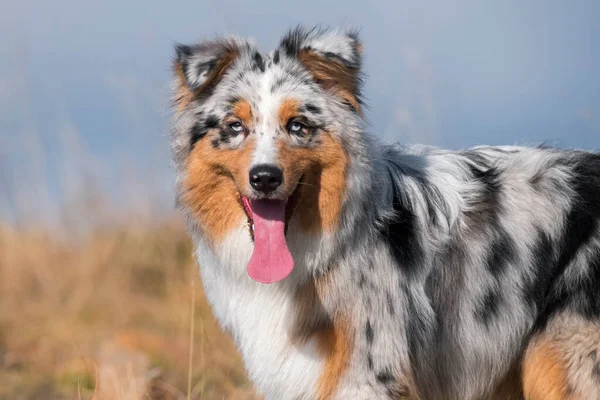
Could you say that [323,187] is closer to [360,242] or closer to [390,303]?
[360,242]

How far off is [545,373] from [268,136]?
212 cm

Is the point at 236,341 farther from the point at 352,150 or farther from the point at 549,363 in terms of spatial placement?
the point at 549,363

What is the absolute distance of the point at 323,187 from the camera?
4.62 metres

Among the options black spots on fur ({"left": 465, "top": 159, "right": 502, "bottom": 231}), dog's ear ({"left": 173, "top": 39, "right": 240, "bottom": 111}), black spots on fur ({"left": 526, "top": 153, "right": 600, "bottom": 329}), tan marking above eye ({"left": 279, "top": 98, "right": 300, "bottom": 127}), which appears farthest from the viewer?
black spots on fur ({"left": 465, "top": 159, "right": 502, "bottom": 231})

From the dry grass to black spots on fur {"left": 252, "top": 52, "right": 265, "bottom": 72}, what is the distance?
12.3ft

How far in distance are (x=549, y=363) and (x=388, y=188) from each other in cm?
138

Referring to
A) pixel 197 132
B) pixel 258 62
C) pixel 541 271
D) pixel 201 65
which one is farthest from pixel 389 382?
pixel 201 65

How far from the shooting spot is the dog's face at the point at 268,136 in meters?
4.51

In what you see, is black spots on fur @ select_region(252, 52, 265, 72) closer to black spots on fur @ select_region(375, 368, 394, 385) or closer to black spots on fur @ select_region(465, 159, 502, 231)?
black spots on fur @ select_region(465, 159, 502, 231)

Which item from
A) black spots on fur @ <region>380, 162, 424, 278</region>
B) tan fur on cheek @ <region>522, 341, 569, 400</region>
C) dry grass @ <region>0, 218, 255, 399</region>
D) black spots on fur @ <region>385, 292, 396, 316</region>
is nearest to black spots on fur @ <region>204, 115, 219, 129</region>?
black spots on fur @ <region>380, 162, 424, 278</region>

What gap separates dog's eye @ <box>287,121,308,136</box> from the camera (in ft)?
15.2

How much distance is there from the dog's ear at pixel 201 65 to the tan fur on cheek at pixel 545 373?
8.00 ft

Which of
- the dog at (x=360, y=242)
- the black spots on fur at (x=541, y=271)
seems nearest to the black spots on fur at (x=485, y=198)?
the dog at (x=360, y=242)

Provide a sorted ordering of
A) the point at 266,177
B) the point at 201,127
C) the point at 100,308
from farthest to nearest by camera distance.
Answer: the point at 100,308
the point at 201,127
the point at 266,177
